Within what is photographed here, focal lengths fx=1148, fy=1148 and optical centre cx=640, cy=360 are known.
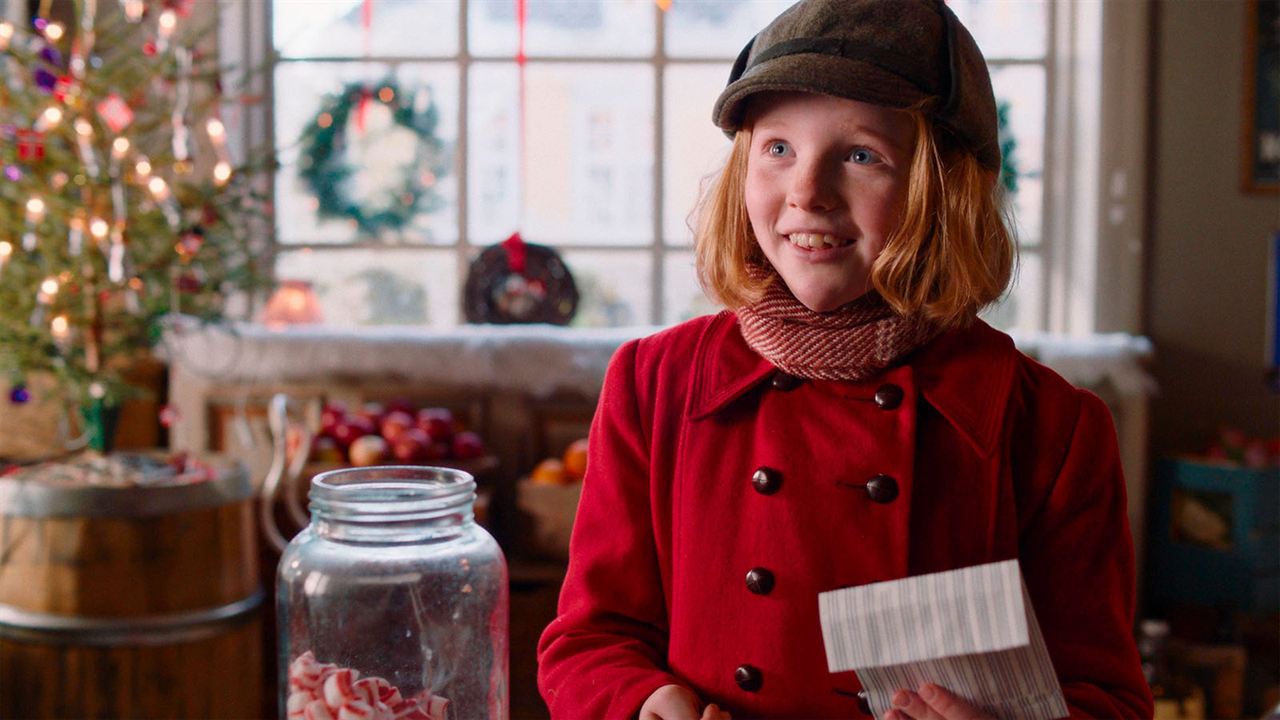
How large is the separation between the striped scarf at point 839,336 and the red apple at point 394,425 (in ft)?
6.45

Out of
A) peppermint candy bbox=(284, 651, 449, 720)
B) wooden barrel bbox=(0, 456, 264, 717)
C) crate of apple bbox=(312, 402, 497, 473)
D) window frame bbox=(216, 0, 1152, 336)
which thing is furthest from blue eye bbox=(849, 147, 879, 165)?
window frame bbox=(216, 0, 1152, 336)

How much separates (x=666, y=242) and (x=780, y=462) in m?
2.70

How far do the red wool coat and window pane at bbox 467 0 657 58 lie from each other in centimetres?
277

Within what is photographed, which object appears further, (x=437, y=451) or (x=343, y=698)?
(x=437, y=451)

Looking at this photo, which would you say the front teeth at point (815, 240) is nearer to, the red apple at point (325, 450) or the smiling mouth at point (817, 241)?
the smiling mouth at point (817, 241)

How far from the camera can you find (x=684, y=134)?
3.52m

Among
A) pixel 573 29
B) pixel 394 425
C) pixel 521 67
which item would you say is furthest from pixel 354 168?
pixel 394 425

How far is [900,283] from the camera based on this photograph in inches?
32.3

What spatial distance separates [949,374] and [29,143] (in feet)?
6.99

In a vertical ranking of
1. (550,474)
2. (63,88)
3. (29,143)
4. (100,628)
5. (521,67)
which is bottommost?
(100,628)

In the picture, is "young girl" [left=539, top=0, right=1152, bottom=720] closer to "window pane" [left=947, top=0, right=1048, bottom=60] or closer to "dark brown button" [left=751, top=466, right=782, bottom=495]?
"dark brown button" [left=751, top=466, right=782, bottom=495]

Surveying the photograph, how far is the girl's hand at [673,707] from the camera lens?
814 mm

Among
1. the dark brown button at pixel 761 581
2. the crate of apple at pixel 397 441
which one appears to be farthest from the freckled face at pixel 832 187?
the crate of apple at pixel 397 441

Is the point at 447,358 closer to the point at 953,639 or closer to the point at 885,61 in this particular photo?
the point at 885,61
